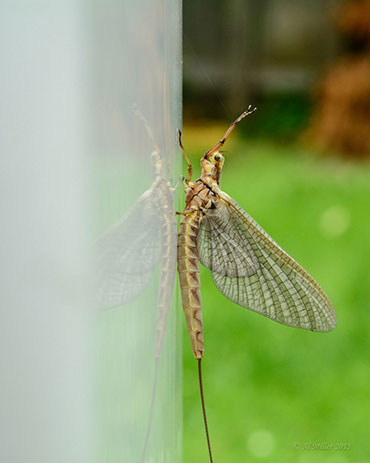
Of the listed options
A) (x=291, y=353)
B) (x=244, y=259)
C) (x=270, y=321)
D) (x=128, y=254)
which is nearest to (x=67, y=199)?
(x=128, y=254)

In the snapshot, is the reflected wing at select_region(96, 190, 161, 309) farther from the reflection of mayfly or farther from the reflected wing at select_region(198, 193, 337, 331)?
the reflected wing at select_region(198, 193, 337, 331)

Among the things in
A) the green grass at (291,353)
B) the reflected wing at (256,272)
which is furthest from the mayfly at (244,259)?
the green grass at (291,353)

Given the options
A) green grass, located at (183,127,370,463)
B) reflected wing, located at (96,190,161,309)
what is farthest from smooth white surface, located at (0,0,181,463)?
green grass, located at (183,127,370,463)

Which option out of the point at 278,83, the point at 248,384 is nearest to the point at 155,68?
the point at 248,384

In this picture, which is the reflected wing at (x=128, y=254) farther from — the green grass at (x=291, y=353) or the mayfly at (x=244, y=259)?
the green grass at (x=291, y=353)

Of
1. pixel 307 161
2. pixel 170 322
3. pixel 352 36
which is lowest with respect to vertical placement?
pixel 170 322

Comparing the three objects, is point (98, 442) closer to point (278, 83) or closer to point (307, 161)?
point (307, 161)
